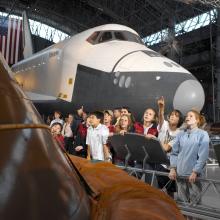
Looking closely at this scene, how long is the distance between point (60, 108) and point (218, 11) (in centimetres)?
1980

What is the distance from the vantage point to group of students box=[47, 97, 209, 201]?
3.98 m

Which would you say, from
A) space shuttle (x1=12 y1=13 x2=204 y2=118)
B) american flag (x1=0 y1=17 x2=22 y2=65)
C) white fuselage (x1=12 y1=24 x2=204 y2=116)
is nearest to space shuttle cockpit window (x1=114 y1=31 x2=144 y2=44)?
space shuttle (x1=12 y1=13 x2=204 y2=118)

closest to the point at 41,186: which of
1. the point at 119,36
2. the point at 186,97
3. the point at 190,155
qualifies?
the point at 190,155

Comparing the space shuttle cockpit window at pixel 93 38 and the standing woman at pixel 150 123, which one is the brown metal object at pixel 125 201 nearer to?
the standing woman at pixel 150 123

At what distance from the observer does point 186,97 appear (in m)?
8.20

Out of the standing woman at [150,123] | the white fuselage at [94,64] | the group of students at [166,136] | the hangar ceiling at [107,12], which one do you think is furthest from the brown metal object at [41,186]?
the hangar ceiling at [107,12]

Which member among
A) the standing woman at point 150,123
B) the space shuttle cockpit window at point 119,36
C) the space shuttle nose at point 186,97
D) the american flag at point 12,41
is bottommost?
the standing woman at point 150,123

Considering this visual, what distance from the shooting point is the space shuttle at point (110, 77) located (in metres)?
8.36

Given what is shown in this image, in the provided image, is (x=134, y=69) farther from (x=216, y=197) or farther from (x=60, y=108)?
(x=216, y=197)

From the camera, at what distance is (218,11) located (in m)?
26.5

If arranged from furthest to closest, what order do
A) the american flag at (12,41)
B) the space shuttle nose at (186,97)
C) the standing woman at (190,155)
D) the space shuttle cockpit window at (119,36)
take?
the american flag at (12,41)
the space shuttle cockpit window at (119,36)
the space shuttle nose at (186,97)
the standing woman at (190,155)

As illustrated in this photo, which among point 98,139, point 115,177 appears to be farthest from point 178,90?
point 115,177

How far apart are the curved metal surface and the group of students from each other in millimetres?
1578

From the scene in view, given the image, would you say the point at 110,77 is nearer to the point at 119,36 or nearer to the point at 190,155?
the point at 119,36
